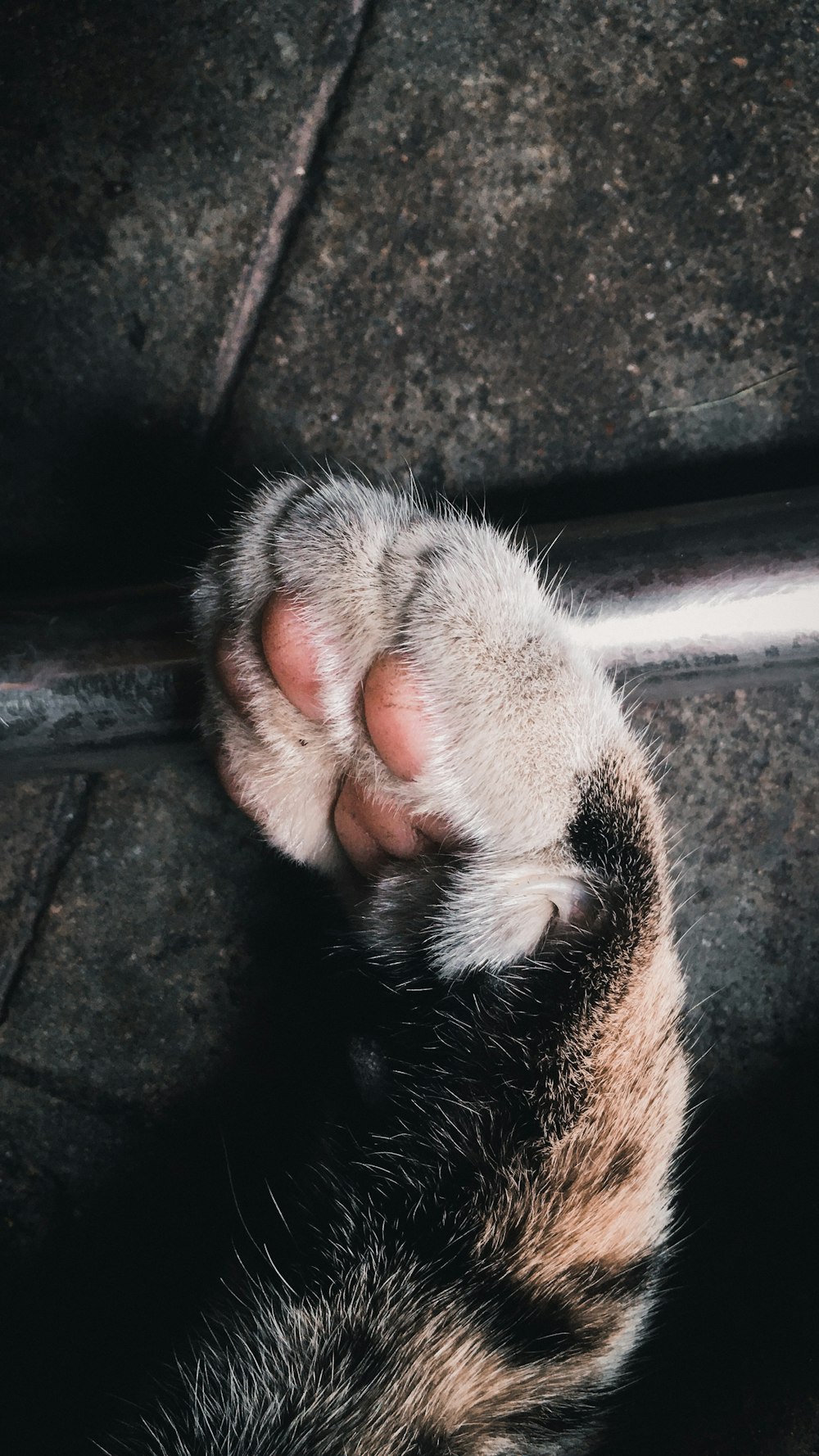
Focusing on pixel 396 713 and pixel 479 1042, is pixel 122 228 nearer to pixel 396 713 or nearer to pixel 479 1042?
pixel 396 713

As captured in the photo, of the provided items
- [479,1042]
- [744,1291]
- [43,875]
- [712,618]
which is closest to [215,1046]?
[43,875]

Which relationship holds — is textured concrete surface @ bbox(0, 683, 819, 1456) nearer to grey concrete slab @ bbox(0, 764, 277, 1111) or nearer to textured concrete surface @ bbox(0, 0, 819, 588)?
grey concrete slab @ bbox(0, 764, 277, 1111)

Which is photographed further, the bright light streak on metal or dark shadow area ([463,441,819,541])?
dark shadow area ([463,441,819,541])

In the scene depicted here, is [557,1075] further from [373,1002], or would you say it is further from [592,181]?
[592,181]

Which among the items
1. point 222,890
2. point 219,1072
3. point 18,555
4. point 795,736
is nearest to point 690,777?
point 795,736

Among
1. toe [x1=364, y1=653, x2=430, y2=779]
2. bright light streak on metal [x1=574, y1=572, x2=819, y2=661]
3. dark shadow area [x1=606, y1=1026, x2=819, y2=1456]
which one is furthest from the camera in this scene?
dark shadow area [x1=606, y1=1026, x2=819, y2=1456]

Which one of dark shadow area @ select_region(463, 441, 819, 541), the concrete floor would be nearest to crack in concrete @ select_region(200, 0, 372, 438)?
the concrete floor
